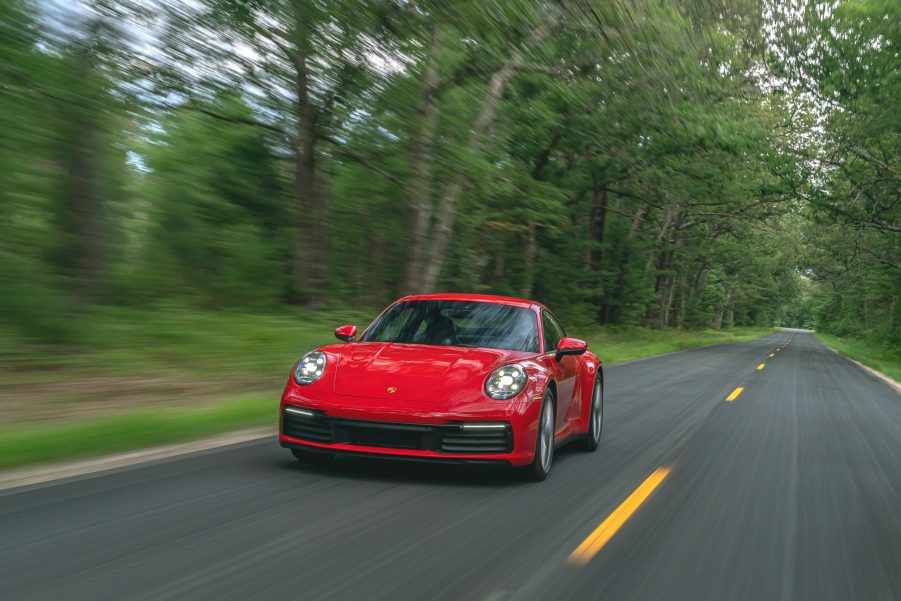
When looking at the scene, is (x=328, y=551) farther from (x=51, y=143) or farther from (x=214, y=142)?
(x=214, y=142)

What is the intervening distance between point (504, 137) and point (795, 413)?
1262cm

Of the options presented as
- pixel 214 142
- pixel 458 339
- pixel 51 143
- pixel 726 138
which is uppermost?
pixel 726 138

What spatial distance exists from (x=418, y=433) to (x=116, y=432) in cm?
297

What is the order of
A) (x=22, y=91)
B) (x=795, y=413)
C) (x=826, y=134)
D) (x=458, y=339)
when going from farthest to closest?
(x=826, y=134), (x=795, y=413), (x=22, y=91), (x=458, y=339)

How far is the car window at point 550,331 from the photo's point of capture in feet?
24.5

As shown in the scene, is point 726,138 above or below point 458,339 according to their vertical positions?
above

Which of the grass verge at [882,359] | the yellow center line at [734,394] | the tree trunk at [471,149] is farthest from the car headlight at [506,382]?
the grass verge at [882,359]

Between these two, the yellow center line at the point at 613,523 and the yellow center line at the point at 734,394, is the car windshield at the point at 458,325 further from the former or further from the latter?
the yellow center line at the point at 734,394

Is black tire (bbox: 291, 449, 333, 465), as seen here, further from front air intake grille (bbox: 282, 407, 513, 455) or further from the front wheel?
the front wheel

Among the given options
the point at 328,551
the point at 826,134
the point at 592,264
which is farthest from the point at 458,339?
the point at 592,264

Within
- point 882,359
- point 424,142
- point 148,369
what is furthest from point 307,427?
point 882,359

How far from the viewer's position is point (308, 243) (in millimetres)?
19828

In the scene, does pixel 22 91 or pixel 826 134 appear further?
pixel 826 134

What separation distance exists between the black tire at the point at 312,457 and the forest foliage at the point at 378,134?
5795 mm
